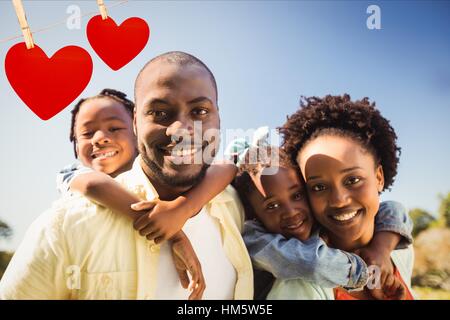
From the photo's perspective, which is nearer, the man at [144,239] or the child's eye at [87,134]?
the man at [144,239]

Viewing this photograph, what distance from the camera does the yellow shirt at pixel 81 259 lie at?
1510 mm

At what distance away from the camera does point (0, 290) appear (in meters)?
1.54

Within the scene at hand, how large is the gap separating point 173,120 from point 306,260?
774 millimetres

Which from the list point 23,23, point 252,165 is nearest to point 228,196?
point 252,165

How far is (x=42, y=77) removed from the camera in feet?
6.67

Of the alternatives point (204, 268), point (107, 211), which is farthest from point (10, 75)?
point (204, 268)

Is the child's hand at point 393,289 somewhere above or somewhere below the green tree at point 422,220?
below

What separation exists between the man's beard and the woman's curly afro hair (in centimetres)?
53

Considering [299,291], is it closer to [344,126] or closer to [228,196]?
[228,196]

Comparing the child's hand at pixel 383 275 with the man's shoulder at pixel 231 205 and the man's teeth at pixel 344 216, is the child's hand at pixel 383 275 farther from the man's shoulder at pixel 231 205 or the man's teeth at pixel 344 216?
the man's shoulder at pixel 231 205

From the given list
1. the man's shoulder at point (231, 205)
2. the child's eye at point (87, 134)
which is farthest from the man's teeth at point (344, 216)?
the child's eye at point (87, 134)

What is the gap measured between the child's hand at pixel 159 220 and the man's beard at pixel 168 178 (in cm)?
14

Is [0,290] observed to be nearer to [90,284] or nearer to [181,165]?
[90,284]

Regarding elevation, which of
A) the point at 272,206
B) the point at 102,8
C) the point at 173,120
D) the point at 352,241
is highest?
the point at 102,8
